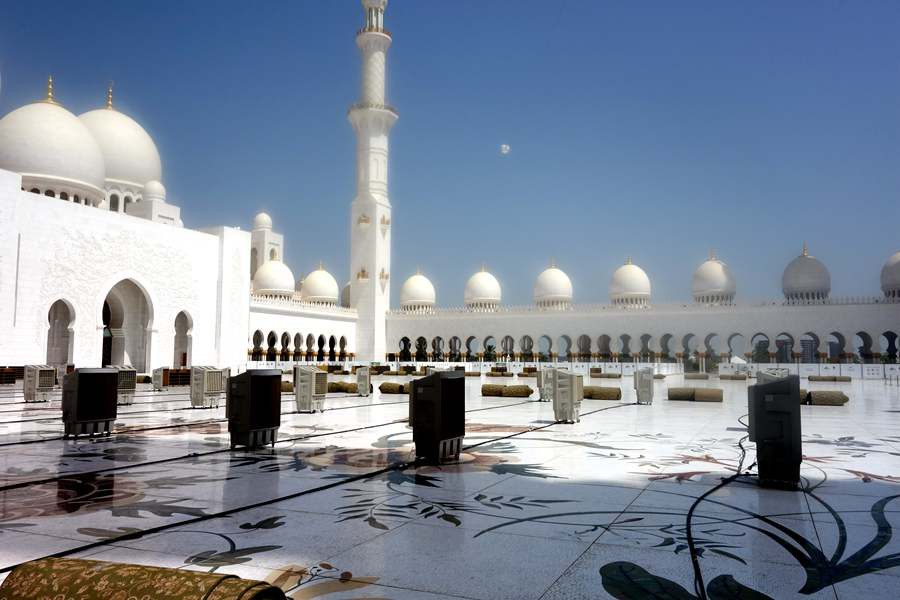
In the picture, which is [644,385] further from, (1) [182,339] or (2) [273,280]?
(2) [273,280]

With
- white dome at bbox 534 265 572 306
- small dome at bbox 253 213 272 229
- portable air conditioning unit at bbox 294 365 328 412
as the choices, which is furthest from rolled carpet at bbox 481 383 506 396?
small dome at bbox 253 213 272 229

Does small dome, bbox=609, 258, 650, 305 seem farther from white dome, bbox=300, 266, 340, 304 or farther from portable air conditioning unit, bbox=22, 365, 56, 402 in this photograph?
portable air conditioning unit, bbox=22, 365, 56, 402

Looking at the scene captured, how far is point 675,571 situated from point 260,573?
178 centimetres

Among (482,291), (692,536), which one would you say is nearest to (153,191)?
(482,291)

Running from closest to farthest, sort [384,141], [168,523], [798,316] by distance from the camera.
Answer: [168,523] → [798,316] → [384,141]

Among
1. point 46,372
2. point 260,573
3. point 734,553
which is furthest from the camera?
point 46,372

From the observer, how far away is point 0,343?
2022 cm

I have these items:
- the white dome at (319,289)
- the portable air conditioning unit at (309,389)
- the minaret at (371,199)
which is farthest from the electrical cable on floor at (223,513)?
the white dome at (319,289)

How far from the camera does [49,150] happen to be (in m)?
24.7

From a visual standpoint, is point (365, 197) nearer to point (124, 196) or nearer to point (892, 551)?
point (124, 196)

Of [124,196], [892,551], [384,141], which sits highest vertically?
[384,141]

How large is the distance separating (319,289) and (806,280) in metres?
30.5

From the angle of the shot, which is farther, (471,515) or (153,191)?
(153,191)

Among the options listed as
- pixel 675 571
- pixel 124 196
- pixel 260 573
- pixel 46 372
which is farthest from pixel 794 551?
pixel 124 196
